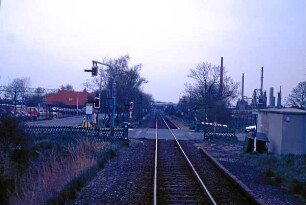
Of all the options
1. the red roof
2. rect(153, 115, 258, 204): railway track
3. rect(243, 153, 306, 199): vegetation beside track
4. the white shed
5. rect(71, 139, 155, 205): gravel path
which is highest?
the red roof

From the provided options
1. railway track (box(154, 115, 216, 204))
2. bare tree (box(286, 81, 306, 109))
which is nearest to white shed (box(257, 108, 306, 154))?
railway track (box(154, 115, 216, 204))

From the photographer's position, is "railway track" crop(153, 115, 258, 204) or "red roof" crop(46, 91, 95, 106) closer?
"railway track" crop(153, 115, 258, 204)

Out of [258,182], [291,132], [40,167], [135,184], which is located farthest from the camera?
[291,132]

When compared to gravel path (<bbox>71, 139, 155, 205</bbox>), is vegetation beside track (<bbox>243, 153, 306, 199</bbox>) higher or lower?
higher

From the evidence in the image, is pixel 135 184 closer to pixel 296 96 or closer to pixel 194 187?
pixel 194 187

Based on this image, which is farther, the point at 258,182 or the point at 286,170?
the point at 286,170

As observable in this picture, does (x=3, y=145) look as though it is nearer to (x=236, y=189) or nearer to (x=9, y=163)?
(x=9, y=163)

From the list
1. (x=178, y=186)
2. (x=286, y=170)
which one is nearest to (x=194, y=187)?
(x=178, y=186)

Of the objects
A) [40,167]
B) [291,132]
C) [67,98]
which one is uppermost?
[67,98]

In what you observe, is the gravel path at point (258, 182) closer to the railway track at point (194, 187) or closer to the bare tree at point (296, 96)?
the railway track at point (194, 187)

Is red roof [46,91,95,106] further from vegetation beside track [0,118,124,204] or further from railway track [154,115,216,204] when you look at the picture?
railway track [154,115,216,204]

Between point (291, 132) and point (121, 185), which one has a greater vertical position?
point (291, 132)

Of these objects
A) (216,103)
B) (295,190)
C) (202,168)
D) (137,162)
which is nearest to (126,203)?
(295,190)

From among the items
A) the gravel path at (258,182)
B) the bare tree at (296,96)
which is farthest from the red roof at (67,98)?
the gravel path at (258,182)
